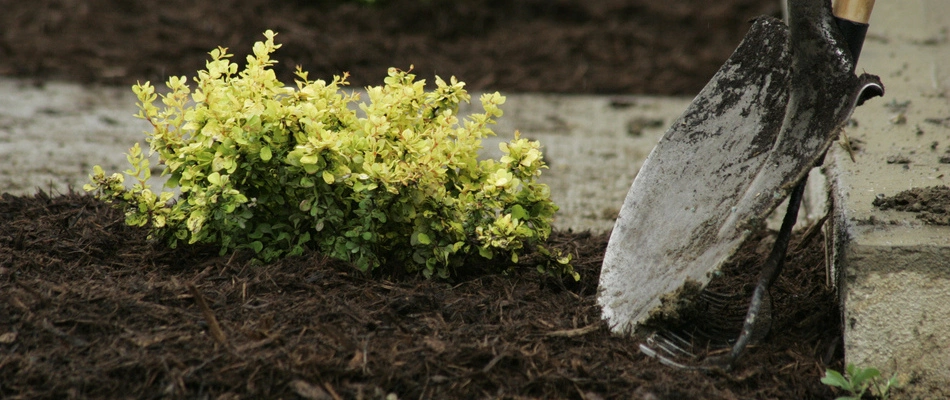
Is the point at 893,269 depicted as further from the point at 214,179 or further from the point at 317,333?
the point at 214,179

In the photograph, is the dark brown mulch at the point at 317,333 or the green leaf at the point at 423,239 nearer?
the dark brown mulch at the point at 317,333

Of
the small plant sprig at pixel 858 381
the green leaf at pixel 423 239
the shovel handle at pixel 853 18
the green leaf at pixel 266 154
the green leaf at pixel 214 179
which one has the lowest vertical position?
the small plant sprig at pixel 858 381

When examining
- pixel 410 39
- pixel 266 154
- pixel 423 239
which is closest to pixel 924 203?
pixel 423 239

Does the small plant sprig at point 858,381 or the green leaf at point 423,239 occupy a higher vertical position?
the green leaf at point 423,239

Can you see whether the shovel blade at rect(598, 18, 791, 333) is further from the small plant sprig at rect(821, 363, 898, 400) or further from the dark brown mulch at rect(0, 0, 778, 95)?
the dark brown mulch at rect(0, 0, 778, 95)

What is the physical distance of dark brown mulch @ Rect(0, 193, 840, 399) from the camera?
2068 millimetres

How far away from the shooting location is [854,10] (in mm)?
2402

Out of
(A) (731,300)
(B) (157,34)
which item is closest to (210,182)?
(A) (731,300)

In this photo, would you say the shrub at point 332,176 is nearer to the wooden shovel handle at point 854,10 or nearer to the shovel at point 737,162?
the shovel at point 737,162

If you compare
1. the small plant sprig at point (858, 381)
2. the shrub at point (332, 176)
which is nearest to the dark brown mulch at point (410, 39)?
the shrub at point (332, 176)

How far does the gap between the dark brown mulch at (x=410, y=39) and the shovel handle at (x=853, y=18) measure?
3.43 meters

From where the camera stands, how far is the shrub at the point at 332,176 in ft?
7.91

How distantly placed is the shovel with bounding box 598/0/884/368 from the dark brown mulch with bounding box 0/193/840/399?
181 mm

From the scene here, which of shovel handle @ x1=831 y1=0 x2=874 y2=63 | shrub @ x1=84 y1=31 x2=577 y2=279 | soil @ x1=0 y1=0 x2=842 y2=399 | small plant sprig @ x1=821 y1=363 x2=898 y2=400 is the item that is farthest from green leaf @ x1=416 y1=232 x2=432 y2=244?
shovel handle @ x1=831 y1=0 x2=874 y2=63
